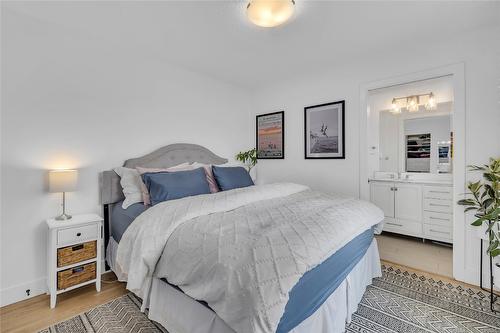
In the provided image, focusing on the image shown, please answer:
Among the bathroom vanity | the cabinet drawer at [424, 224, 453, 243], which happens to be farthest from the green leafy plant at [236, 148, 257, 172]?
the cabinet drawer at [424, 224, 453, 243]

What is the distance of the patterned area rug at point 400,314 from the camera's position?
1709mm

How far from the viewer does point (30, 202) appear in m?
2.12

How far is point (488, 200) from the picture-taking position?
210cm

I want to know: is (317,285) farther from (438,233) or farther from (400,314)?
(438,233)

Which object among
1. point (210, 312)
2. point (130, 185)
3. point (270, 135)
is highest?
point (270, 135)

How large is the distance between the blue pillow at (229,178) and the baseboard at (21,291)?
1.88 m

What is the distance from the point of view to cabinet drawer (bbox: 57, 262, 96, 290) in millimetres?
1984

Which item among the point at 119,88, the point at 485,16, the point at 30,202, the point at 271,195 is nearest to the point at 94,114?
the point at 119,88

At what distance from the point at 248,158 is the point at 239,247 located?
2.97 metres

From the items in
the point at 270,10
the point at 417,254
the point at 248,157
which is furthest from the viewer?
the point at 248,157

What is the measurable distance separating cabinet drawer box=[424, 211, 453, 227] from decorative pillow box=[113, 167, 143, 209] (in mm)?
3752

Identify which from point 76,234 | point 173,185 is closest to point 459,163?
point 173,185

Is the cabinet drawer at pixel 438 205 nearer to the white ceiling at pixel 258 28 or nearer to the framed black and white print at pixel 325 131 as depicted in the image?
the framed black and white print at pixel 325 131

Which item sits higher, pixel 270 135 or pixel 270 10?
pixel 270 10
